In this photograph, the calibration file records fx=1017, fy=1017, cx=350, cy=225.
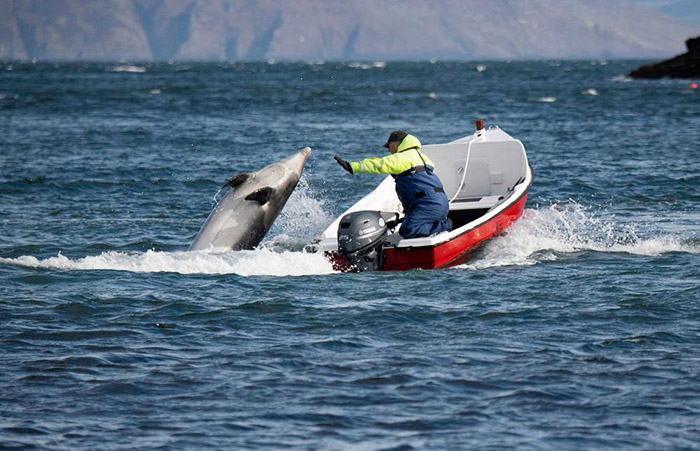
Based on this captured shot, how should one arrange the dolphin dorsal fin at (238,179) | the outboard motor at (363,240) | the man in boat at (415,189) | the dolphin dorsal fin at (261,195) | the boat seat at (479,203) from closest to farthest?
the outboard motor at (363,240) → the man in boat at (415,189) → the dolphin dorsal fin at (261,195) → the dolphin dorsal fin at (238,179) → the boat seat at (479,203)

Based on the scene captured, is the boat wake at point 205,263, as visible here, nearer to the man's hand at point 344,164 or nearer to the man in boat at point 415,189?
the man's hand at point 344,164

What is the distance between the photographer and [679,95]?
200 ft

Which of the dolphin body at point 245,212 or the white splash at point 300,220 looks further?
the white splash at point 300,220

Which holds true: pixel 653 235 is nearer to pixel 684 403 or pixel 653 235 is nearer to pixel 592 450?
pixel 684 403

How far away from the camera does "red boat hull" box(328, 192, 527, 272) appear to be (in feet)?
43.8

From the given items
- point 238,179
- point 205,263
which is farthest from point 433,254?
point 238,179

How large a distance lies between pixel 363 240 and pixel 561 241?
163 inches

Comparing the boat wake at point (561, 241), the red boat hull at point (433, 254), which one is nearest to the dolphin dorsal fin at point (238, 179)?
the red boat hull at point (433, 254)

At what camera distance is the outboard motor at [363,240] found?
42.8 ft

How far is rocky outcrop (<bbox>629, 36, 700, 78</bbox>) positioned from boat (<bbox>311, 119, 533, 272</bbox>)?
7226 centimetres

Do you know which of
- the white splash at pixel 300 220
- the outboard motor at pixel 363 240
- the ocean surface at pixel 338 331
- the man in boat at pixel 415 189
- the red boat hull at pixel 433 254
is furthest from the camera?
the white splash at pixel 300 220

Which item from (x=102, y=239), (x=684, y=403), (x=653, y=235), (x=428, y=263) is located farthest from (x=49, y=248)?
(x=684, y=403)

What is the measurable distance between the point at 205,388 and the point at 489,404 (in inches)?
97.9

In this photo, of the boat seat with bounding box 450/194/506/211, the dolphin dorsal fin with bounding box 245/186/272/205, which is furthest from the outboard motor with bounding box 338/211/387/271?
the boat seat with bounding box 450/194/506/211
